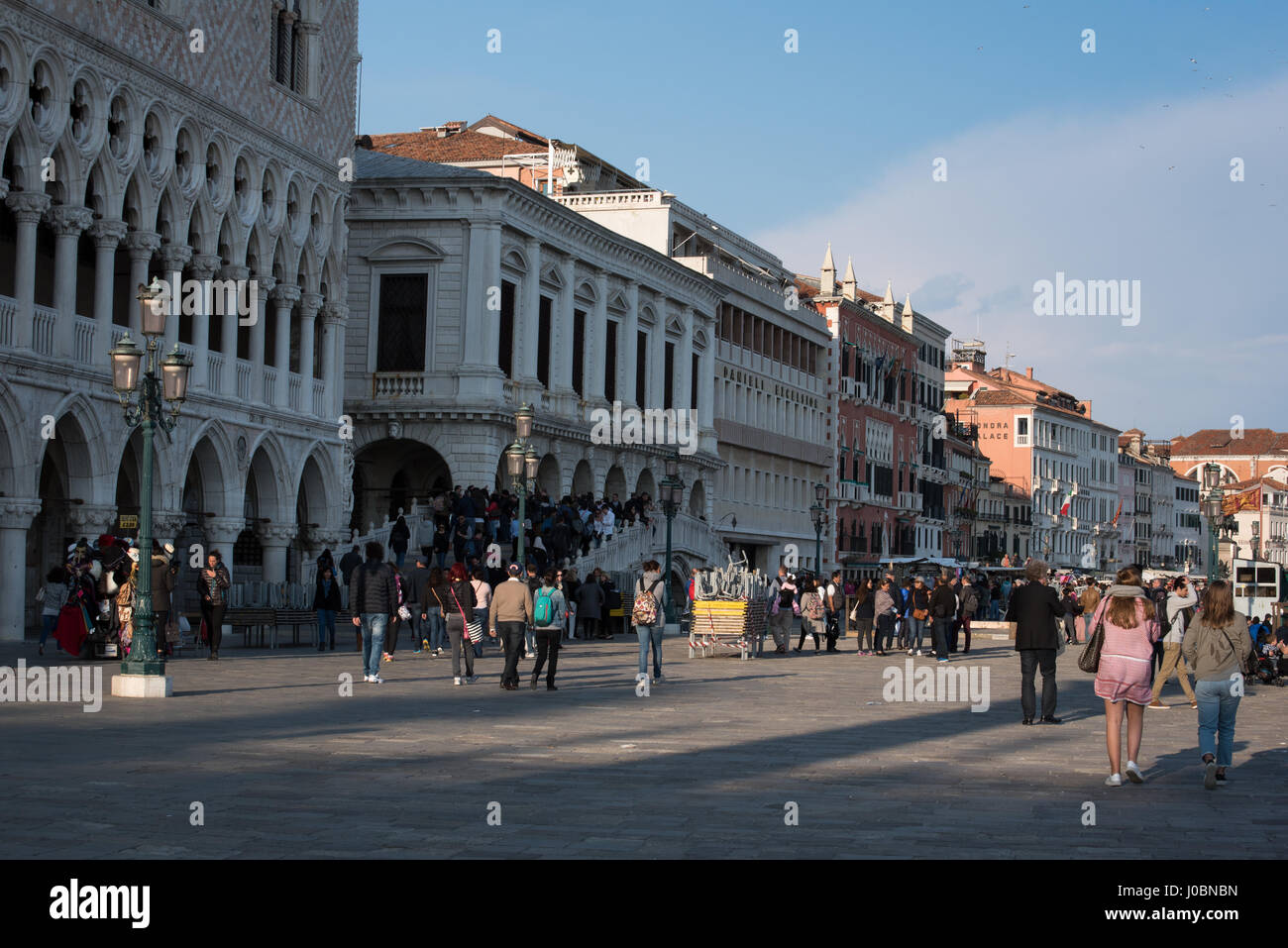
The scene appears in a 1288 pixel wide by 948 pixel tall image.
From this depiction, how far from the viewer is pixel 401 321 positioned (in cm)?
4675

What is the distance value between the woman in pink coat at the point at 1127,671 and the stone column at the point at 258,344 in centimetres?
2599

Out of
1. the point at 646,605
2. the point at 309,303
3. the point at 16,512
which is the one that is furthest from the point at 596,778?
the point at 309,303

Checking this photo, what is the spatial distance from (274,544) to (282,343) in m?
4.23

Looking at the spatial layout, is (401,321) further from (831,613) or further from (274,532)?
(831,613)

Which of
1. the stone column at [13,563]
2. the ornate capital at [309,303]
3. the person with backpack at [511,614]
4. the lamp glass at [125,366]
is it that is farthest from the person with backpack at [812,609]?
the lamp glass at [125,366]

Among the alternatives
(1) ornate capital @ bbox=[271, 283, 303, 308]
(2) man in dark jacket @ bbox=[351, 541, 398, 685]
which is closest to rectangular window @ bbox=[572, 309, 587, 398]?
(1) ornate capital @ bbox=[271, 283, 303, 308]

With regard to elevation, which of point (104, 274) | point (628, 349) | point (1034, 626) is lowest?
point (1034, 626)

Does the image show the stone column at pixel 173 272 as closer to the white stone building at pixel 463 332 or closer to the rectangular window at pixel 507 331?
the white stone building at pixel 463 332

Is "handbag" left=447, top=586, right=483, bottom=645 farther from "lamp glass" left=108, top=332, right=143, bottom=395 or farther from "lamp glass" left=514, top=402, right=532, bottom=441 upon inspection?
"lamp glass" left=514, top=402, right=532, bottom=441

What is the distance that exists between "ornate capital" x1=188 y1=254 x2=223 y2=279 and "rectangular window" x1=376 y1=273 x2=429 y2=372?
12.2 meters

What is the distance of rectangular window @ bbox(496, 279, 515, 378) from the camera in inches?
1852

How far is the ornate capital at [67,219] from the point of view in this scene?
96.8ft
